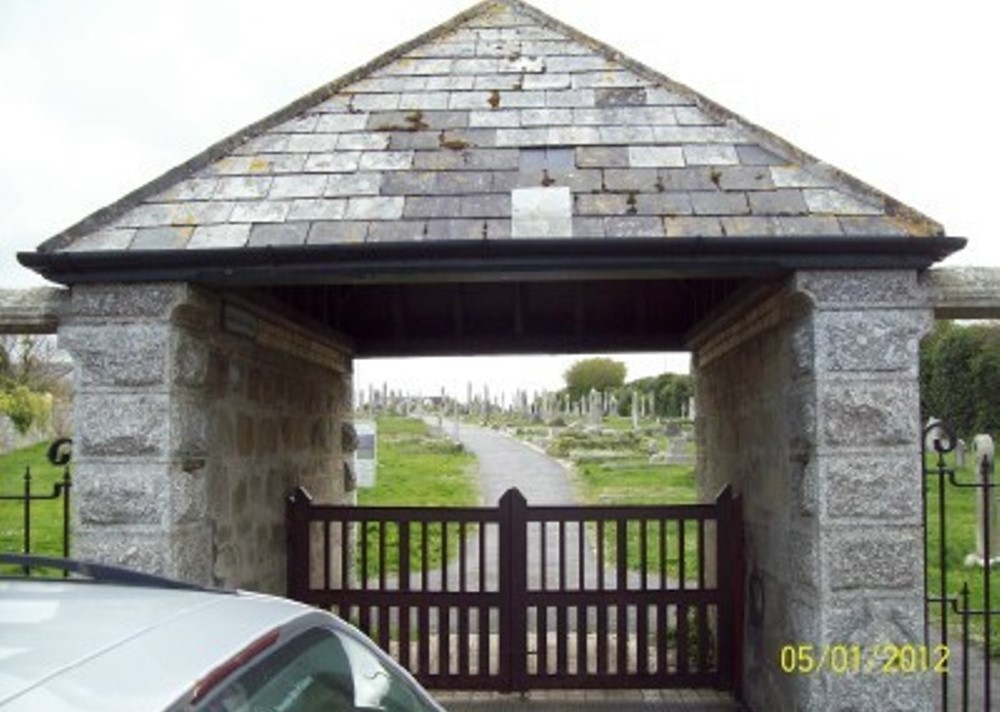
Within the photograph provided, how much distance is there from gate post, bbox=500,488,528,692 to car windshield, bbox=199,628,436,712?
4061 millimetres

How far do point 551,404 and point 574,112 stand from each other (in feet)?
178

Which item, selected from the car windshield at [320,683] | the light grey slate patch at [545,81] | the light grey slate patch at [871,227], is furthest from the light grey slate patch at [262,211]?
the car windshield at [320,683]

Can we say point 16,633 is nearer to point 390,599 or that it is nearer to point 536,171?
point 536,171

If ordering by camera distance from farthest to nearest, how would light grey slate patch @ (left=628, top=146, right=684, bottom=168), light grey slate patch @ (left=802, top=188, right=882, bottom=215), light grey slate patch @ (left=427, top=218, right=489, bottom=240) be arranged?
1. light grey slate patch @ (left=628, top=146, right=684, bottom=168)
2. light grey slate patch @ (left=802, top=188, right=882, bottom=215)
3. light grey slate patch @ (left=427, top=218, right=489, bottom=240)

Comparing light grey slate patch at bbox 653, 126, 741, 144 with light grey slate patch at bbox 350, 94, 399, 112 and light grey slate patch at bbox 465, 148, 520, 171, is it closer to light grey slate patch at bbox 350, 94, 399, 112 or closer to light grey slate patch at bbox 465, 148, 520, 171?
light grey slate patch at bbox 465, 148, 520, 171

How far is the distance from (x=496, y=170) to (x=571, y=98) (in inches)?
34.7

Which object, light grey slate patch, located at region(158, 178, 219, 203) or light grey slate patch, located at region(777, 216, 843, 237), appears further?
light grey slate patch, located at region(158, 178, 219, 203)

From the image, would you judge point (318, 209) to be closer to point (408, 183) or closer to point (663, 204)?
point (408, 183)

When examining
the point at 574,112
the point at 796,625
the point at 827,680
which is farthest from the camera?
the point at 574,112

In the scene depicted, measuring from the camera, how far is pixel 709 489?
885cm

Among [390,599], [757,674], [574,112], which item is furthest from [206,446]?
[757,674]

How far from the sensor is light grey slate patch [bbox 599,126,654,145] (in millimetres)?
5773

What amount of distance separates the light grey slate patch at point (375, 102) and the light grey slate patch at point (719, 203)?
189cm

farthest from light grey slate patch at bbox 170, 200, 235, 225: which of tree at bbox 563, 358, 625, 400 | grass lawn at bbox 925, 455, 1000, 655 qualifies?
tree at bbox 563, 358, 625, 400
